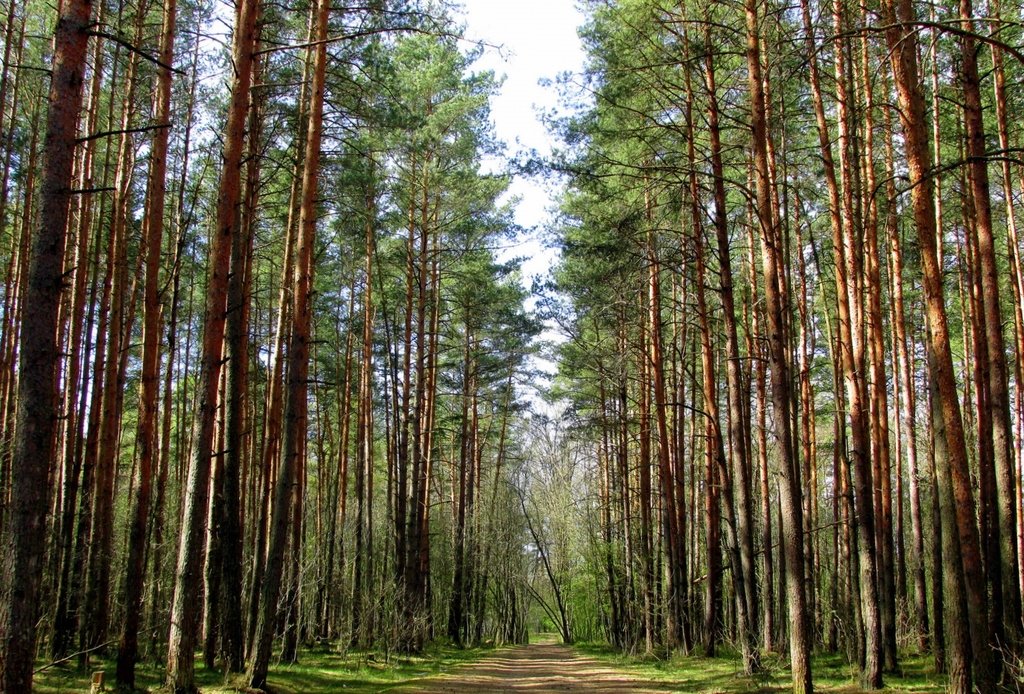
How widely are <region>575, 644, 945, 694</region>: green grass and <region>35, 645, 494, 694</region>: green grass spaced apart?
153 inches

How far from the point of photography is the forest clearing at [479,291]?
7340 mm

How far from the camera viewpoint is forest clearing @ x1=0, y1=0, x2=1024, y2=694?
7.34 m

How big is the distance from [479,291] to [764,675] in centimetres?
1382

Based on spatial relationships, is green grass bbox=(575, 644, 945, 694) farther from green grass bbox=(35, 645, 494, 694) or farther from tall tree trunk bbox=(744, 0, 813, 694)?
green grass bbox=(35, 645, 494, 694)

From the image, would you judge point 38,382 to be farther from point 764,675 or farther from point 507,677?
point 507,677

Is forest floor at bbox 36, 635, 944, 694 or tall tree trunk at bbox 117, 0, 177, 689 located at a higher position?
tall tree trunk at bbox 117, 0, 177, 689

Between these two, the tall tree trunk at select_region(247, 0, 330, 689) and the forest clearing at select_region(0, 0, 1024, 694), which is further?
the tall tree trunk at select_region(247, 0, 330, 689)

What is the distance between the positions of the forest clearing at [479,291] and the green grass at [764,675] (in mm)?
119

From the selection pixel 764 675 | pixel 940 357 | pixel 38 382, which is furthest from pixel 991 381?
pixel 38 382

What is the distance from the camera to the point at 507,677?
13062 millimetres

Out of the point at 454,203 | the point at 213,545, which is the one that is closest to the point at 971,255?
the point at 454,203

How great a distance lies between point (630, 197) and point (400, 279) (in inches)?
277

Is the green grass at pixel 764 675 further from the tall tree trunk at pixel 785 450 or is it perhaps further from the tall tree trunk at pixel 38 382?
the tall tree trunk at pixel 38 382

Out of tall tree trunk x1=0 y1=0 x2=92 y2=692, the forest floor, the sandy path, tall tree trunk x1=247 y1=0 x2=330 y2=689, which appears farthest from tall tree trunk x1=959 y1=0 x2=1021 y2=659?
tall tree trunk x1=0 y1=0 x2=92 y2=692
